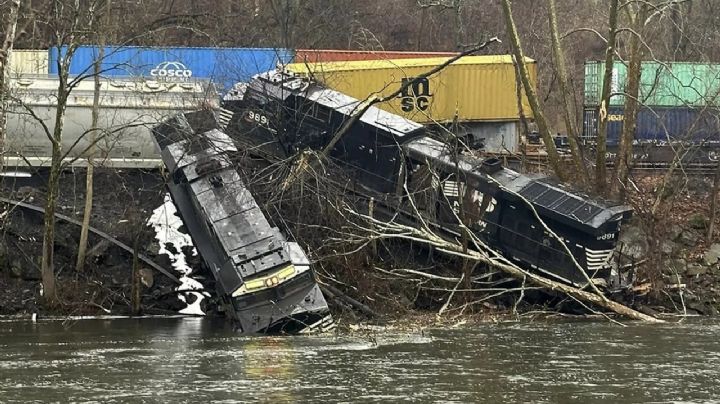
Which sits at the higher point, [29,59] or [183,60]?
[183,60]

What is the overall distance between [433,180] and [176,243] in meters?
5.98

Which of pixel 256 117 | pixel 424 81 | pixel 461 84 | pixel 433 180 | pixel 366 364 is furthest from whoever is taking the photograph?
pixel 461 84

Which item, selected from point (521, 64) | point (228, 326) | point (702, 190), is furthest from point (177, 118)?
point (702, 190)

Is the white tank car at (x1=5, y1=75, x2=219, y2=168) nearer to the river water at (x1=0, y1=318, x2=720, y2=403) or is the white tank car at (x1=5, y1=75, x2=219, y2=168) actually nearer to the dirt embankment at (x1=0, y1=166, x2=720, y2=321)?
the dirt embankment at (x1=0, y1=166, x2=720, y2=321)

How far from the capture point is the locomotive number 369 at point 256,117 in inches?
883

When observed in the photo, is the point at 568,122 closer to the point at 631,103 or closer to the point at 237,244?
the point at 631,103

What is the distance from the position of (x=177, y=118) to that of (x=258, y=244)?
5527 millimetres

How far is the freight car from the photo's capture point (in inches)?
647

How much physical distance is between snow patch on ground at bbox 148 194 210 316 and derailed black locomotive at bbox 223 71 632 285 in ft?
8.83

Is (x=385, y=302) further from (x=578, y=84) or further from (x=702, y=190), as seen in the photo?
(x=578, y=84)

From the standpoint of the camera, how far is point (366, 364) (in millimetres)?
14070

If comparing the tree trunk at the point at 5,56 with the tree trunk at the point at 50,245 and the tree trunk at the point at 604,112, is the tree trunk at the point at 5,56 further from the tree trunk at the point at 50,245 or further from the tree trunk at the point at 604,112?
the tree trunk at the point at 604,112

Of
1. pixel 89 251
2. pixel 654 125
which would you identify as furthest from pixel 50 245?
pixel 654 125

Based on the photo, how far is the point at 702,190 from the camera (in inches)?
1101
